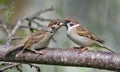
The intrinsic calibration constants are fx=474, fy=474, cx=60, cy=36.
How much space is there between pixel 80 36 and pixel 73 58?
88cm

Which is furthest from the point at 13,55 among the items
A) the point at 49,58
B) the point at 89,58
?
the point at 89,58

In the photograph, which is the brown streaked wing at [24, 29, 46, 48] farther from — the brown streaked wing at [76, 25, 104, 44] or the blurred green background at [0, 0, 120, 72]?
the blurred green background at [0, 0, 120, 72]

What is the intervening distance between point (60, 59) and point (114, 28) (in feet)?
5.46

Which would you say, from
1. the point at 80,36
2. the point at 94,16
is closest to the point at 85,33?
the point at 80,36

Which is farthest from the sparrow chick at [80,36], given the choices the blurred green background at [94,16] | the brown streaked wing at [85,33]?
the blurred green background at [94,16]

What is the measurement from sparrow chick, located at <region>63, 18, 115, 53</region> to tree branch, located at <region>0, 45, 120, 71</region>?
686 mm

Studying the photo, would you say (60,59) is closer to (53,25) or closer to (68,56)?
(68,56)

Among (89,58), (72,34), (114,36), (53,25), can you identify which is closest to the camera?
(89,58)

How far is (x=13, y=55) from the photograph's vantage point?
140 inches

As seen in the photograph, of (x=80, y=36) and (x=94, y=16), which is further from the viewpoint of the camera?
(x=94, y=16)

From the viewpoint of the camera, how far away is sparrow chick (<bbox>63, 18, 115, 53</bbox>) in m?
4.19

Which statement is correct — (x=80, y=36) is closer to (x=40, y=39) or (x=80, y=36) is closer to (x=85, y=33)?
(x=85, y=33)

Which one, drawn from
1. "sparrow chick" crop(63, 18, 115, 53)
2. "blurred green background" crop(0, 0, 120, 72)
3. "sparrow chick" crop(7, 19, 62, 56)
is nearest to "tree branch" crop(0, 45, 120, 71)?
"sparrow chick" crop(7, 19, 62, 56)

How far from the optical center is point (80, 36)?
14.1 feet
